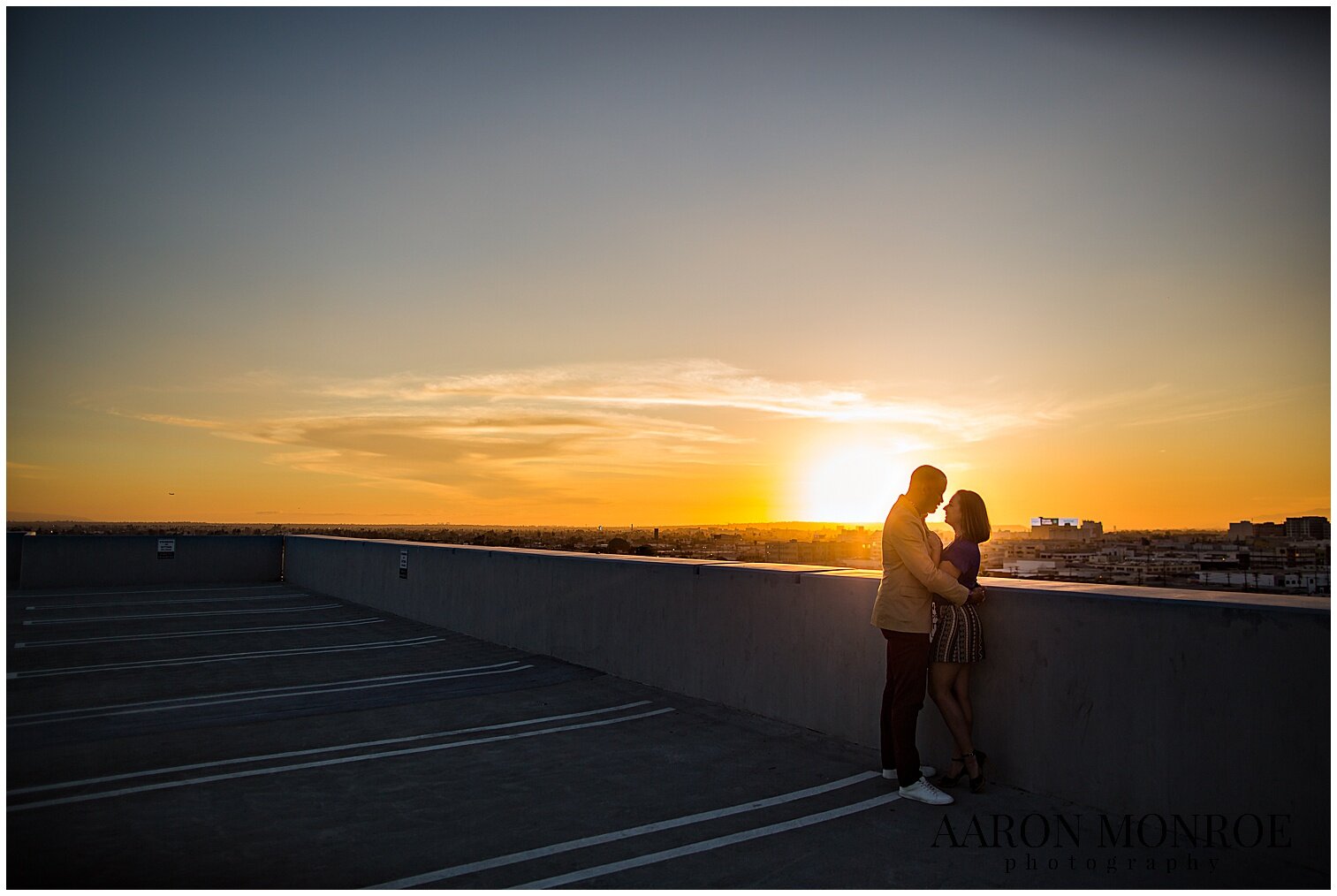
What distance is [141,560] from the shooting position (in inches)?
921

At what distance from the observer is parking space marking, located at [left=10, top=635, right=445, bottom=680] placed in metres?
10.2

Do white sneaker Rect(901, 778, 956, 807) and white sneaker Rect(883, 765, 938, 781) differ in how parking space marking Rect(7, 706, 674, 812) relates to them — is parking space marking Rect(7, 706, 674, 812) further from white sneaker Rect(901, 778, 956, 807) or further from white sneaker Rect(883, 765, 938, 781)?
white sneaker Rect(901, 778, 956, 807)

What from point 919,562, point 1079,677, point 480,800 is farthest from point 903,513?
point 480,800

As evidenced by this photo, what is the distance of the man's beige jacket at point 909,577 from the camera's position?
211 inches

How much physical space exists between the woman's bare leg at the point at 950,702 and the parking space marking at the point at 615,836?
0.67m

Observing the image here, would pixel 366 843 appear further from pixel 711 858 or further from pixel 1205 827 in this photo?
pixel 1205 827

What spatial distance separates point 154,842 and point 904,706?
13.8ft

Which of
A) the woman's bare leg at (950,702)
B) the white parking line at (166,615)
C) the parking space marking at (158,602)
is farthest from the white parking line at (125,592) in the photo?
the woman's bare leg at (950,702)

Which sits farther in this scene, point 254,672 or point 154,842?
point 254,672

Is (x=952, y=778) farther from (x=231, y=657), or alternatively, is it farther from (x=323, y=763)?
(x=231, y=657)

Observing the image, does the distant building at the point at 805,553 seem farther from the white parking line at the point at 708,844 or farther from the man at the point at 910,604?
the white parking line at the point at 708,844

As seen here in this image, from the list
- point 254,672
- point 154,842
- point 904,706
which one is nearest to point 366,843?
point 154,842

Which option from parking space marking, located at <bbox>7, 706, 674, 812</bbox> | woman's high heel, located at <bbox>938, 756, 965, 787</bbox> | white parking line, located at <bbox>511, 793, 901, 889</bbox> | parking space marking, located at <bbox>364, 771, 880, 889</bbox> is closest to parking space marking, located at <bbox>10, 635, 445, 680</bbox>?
parking space marking, located at <bbox>7, 706, 674, 812</bbox>

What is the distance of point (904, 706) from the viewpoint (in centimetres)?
544
